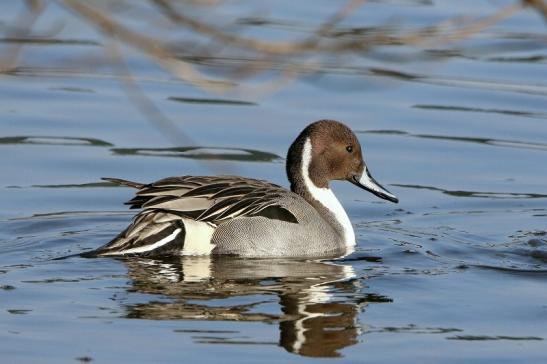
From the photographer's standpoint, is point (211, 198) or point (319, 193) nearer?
point (211, 198)

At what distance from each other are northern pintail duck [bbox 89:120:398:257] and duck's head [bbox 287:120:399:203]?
1.12 feet

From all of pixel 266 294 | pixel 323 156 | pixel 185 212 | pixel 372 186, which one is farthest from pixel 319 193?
pixel 266 294

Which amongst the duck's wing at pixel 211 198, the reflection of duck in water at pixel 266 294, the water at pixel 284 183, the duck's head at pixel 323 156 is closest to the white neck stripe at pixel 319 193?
the duck's head at pixel 323 156

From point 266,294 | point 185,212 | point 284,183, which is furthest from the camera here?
point 284,183

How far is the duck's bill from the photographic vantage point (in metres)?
9.31

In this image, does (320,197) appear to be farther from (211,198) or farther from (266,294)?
(266,294)

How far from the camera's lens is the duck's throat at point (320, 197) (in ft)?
29.3

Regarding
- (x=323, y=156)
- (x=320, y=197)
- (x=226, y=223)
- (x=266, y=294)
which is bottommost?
(x=266, y=294)

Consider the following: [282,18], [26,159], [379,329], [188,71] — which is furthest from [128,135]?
[188,71]

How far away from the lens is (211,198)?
8555 millimetres

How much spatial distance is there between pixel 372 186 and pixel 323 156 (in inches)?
16.9

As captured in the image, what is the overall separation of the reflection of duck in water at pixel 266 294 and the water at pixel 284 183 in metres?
Answer: 0.02

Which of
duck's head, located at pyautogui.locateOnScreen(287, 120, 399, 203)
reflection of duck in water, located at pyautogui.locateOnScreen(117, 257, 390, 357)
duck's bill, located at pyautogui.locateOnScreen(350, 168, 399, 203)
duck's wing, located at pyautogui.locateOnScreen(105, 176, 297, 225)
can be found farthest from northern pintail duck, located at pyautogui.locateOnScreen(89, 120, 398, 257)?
duck's bill, located at pyautogui.locateOnScreen(350, 168, 399, 203)

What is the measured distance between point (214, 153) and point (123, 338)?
4446 mm
